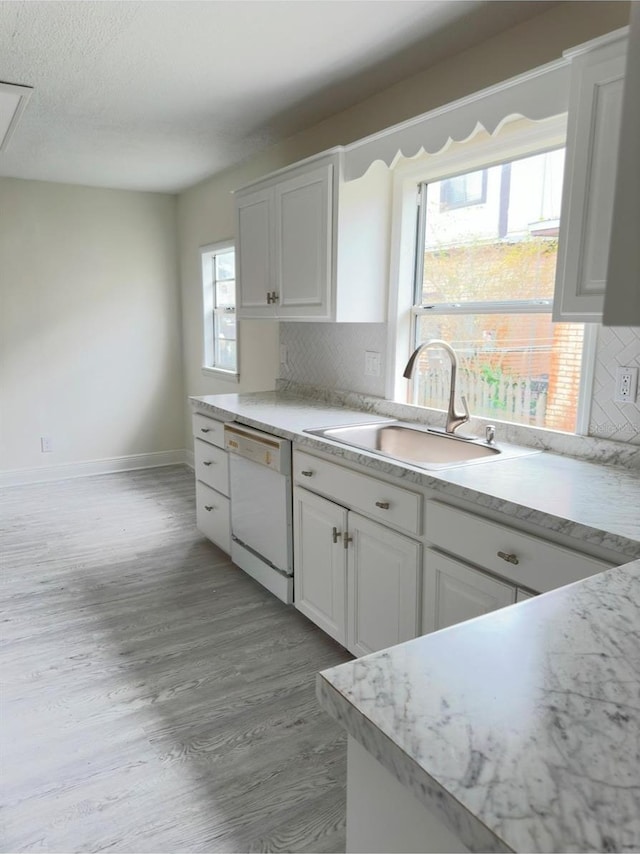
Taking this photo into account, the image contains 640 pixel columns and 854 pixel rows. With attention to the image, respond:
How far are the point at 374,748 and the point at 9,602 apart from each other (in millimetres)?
2816

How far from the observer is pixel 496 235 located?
8.15 feet

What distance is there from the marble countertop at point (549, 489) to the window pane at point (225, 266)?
2.70m

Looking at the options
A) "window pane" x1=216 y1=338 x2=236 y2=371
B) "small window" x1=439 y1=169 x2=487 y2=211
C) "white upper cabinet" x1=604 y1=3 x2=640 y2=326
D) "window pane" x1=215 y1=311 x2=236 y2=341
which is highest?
"small window" x1=439 y1=169 x2=487 y2=211

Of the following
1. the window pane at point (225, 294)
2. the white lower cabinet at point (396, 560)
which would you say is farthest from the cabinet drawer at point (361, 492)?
the window pane at point (225, 294)

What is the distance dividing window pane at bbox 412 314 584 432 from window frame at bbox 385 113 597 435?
87mm

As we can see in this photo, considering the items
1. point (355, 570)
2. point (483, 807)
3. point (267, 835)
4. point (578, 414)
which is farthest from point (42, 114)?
point (483, 807)

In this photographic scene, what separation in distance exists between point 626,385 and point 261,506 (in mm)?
1691

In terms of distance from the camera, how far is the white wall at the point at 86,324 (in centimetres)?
479

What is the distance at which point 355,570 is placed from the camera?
Answer: 229 cm

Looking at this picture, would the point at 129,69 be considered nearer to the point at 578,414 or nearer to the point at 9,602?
the point at 578,414

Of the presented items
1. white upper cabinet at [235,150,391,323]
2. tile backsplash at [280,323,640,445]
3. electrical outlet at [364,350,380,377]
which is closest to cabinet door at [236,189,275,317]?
white upper cabinet at [235,150,391,323]

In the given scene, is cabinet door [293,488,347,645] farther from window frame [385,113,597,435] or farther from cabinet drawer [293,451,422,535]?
window frame [385,113,597,435]

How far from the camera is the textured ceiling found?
6.88 ft

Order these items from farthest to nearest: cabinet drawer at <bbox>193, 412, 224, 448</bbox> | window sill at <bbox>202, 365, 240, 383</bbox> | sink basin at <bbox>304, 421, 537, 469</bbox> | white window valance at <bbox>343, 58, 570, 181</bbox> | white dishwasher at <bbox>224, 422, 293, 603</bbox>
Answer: window sill at <bbox>202, 365, 240, 383</bbox> → cabinet drawer at <bbox>193, 412, 224, 448</bbox> → white dishwasher at <bbox>224, 422, 293, 603</bbox> → sink basin at <bbox>304, 421, 537, 469</bbox> → white window valance at <bbox>343, 58, 570, 181</bbox>
